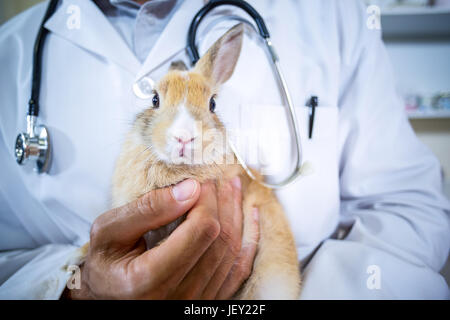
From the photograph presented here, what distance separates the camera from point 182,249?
421mm

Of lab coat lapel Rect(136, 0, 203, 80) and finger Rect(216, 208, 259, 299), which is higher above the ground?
lab coat lapel Rect(136, 0, 203, 80)

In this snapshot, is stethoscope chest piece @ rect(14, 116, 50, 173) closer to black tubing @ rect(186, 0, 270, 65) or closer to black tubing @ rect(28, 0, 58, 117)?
black tubing @ rect(28, 0, 58, 117)

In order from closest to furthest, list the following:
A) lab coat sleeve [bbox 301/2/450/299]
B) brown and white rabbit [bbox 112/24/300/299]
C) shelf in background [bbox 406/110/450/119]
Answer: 1. brown and white rabbit [bbox 112/24/300/299]
2. lab coat sleeve [bbox 301/2/450/299]
3. shelf in background [bbox 406/110/450/119]

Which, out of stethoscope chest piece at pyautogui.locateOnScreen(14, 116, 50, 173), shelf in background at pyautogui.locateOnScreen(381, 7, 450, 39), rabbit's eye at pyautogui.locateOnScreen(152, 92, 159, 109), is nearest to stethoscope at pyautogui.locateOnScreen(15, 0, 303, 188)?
stethoscope chest piece at pyautogui.locateOnScreen(14, 116, 50, 173)

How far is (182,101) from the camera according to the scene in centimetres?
41

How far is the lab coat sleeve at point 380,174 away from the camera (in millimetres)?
607

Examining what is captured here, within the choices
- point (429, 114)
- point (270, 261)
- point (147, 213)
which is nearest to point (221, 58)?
point (147, 213)

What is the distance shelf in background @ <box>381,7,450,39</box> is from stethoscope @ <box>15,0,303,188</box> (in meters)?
0.39

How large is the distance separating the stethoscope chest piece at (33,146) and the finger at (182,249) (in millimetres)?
315

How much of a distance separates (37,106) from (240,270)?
555 millimetres

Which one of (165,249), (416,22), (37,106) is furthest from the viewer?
(416,22)

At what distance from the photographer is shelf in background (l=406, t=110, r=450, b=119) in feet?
2.33

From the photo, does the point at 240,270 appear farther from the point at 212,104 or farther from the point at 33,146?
the point at 33,146

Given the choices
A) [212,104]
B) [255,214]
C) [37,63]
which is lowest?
[255,214]
